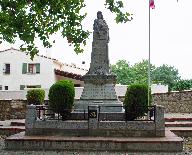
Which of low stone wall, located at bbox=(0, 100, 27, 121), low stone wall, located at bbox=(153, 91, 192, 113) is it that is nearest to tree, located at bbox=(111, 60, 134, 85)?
low stone wall, located at bbox=(153, 91, 192, 113)

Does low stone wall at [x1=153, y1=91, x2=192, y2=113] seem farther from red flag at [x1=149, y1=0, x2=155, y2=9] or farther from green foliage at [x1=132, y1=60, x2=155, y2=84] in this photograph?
green foliage at [x1=132, y1=60, x2=155, y2=84]

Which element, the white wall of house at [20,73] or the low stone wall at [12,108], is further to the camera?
the white wall of house at [20,73]

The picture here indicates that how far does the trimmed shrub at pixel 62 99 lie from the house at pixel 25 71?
96.4 ft

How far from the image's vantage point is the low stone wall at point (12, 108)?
26.4 meters

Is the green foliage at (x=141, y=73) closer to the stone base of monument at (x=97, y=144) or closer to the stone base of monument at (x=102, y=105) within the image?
the stone base of monument at (x=102, y=105)

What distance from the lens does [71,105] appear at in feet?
52.7

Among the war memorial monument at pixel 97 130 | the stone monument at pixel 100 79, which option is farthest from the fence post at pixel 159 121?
the stone monument at pixel 100 79

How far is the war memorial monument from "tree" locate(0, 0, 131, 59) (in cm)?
207

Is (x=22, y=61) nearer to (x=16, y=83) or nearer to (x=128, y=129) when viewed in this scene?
(x=16, y=83)

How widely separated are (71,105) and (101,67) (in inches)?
106

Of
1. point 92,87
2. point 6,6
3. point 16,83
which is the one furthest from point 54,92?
point 16,83

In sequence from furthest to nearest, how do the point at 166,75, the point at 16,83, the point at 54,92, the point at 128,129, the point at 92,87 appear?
the point at 166,75 < the point at 16,83 < the point at 92,87 < the point at 54,92 < the point at 128,129

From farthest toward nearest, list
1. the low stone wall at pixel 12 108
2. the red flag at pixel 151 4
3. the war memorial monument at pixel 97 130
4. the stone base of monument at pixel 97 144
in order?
the low stone wall at pixel 12 108 < the red flag at pixel 151 4 < the war memorial monument at pixel 97 130 < the stone base of monument at pixel 97 144

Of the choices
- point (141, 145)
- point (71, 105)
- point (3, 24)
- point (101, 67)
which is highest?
point (3, 24)
